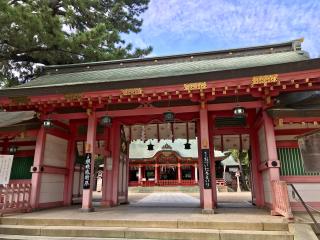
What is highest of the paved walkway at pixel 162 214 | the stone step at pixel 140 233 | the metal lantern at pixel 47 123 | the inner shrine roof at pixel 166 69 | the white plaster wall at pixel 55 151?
the inner shrine roof at pixel 166 69

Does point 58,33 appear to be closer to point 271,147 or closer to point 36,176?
point 36,176

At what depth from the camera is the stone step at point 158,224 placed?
5.99 meters

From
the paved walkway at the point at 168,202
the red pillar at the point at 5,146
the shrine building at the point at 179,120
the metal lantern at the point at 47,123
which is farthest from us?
the paved walkway at the point at 168,202

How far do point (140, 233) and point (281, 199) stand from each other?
146 inches

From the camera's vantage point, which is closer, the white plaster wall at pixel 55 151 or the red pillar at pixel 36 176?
the red pillar at pixel 36 176

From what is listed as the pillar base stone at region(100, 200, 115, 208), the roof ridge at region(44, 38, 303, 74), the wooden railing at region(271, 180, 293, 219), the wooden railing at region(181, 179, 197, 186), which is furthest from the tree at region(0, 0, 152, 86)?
the wooden railing at region(181, 179, 197, 186)

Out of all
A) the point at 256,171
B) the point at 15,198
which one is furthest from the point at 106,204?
the point at 256,171

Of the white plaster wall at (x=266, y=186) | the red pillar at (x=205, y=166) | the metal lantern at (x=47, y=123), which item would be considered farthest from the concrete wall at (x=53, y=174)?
the white plaster wall at (x=266, y=186)

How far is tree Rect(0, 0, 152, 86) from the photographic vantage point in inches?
537

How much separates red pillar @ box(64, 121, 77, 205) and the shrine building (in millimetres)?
41

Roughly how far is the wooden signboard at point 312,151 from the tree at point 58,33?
42.2 ft

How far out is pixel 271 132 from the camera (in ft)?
25.2

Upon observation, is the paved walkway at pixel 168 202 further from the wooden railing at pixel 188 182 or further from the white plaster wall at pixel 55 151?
the wooden railing at pixel 188 182

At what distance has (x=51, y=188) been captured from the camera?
9844 mm
